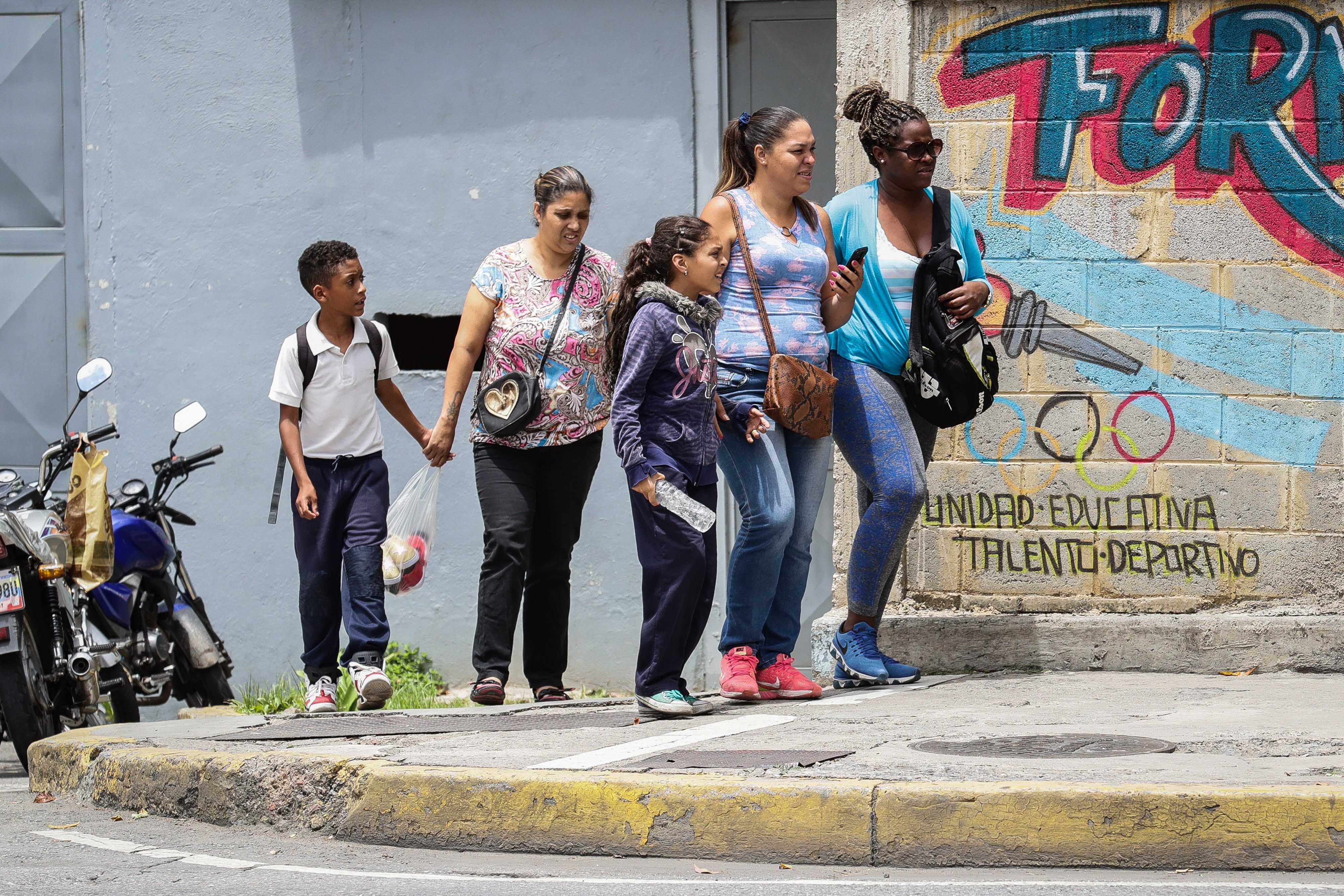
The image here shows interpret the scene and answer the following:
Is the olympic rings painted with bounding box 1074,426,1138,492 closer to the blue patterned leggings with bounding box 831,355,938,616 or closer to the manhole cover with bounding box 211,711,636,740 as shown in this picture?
the blue patterned leggings with bounding box 831,355,938,616

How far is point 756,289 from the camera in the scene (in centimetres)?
547

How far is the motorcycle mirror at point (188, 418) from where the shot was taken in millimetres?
6836

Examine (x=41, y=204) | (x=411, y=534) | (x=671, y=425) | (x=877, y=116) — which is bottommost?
(x=411, y=534)

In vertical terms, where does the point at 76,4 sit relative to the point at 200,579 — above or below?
above

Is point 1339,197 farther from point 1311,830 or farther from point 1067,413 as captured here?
point 1311,830

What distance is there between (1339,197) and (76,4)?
5.95 m

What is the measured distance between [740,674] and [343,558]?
5.51 ft

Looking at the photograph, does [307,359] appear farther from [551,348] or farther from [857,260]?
[857,260]

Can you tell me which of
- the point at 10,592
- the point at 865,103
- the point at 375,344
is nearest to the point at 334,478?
the point at 375,344

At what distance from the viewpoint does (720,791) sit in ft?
13.2

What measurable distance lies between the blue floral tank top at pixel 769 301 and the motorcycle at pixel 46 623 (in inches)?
97.2

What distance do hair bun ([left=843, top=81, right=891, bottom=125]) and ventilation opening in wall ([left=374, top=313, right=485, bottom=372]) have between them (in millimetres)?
2688

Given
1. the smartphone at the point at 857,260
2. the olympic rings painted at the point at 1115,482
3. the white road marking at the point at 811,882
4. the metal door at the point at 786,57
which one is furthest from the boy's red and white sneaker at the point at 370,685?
the metal door at the point at 786,57

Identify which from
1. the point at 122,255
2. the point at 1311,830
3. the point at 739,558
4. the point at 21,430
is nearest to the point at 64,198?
the point at 122,255
